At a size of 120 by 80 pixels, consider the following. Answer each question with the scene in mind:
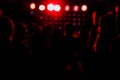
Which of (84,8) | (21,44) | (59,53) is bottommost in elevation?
(59,53)

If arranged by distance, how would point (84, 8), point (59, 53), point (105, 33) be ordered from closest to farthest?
1. point (59, 53)
2. point (105, 33)
3. point (84, 8)

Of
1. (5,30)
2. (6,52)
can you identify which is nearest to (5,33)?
(5,30)

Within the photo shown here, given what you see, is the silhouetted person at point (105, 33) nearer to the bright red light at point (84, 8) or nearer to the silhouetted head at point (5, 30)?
the silhouetted head at point (5, 30)

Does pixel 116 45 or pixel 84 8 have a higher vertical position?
pixel 84 8

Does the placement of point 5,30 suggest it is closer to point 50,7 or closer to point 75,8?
point 50,7

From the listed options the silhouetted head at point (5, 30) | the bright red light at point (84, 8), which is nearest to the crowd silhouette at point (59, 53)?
the silhouetted head at point (5, 30)

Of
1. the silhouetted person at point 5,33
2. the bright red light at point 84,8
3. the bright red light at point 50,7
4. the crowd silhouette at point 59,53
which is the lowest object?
the crowd silhouette at point 59,53

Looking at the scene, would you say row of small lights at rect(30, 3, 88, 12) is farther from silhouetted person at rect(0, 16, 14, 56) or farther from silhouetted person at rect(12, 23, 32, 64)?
silhouetted person at rect(0, 16, 14, 56)

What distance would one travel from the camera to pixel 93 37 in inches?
348

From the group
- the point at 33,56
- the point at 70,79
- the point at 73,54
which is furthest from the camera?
the point at 33,56

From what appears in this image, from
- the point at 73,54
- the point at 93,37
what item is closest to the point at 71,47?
the point at 73,54

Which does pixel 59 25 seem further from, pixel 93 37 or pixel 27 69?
pixel 27 69

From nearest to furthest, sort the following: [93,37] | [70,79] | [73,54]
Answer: [70,79] < [73,54] < [93,37]

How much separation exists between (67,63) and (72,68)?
17 centimetres
